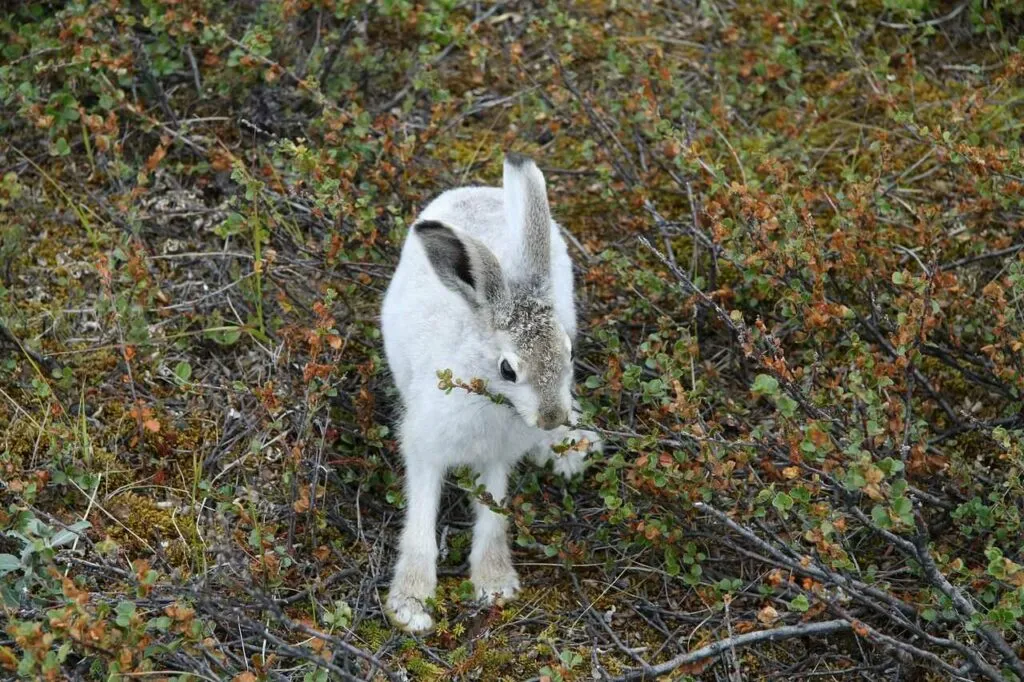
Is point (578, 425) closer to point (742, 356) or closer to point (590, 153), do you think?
point (742, 356)

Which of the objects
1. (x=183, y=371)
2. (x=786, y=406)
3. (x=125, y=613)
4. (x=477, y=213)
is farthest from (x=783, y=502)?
(x=183, y=371)

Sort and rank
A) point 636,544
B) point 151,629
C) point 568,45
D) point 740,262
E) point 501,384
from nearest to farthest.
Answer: point 151,629 → point 501,384 → point 636,544 → point 740,262 → point 568,45

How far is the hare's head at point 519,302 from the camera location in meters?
4.86

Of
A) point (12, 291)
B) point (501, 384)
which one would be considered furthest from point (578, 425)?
point (12, 291)

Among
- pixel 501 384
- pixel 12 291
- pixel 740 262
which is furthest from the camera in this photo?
pixel 12 291

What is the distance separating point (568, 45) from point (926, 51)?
7.24 ft

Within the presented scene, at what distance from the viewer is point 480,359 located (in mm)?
5031

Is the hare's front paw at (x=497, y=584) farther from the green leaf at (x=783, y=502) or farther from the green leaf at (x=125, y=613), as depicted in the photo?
the green leaf at (x=125, y=613)

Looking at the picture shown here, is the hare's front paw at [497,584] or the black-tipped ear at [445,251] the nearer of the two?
the black-tipped ear at [445,251]

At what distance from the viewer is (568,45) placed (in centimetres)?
733

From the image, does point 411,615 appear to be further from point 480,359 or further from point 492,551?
point 480,359

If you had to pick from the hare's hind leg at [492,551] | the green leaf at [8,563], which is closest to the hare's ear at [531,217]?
the hare's hind leg at [492,551]

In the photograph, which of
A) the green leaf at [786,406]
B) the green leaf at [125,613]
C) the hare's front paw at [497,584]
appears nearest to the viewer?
the green leaf at [125,613]

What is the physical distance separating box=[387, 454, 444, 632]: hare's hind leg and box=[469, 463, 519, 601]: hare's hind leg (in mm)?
183
